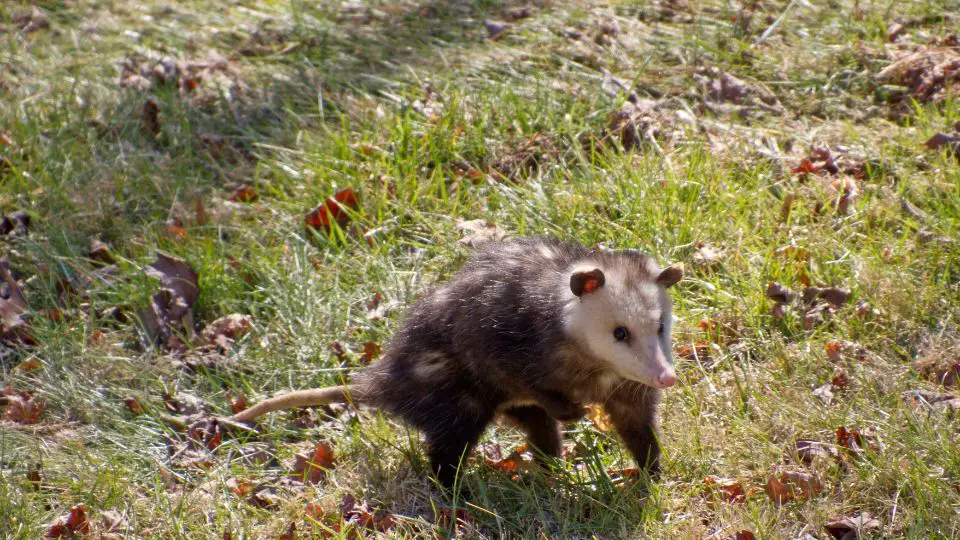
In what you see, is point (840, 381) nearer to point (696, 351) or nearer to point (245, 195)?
point (696, 351)

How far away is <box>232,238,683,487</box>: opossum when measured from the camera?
3424mm

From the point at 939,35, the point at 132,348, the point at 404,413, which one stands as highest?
the point at 939,35

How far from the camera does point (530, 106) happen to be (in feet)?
17.5

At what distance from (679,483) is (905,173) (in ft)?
6.60

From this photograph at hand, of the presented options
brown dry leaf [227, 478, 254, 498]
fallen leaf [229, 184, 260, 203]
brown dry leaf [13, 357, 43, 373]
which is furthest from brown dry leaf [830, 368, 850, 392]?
brown dry leaf [13, 357, 43, 373]

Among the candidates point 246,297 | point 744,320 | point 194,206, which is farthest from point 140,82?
point 744,320

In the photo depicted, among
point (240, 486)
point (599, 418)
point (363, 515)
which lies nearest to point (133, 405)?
point (240, 486)

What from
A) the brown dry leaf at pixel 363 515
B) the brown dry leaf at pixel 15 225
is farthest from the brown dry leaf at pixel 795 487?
the brown dry leaf at pixel 15 225

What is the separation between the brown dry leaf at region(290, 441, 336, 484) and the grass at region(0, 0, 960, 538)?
58mm

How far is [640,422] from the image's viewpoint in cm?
358

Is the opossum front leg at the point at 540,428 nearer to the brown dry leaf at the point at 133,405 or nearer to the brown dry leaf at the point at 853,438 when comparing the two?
the brown dry leaf at the point at 853,438

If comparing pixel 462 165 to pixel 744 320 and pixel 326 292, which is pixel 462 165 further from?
pixel 744 320

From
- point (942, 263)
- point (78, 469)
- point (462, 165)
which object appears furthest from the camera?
point (462, 165)

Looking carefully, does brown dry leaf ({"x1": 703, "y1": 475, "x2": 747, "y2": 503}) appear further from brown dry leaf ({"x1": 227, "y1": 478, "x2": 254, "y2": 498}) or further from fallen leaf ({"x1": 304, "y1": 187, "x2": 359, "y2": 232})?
fallen leaf ({"x1": 304, "y1": 187, "x2": 359, "y2": 232})
